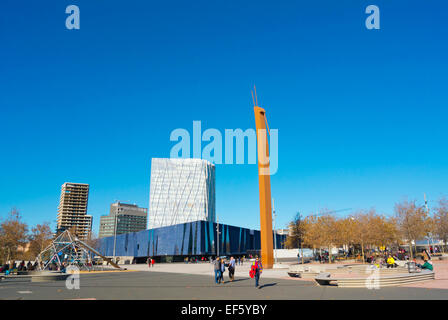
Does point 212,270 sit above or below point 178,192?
below

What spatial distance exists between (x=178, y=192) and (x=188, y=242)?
86217 millimetres

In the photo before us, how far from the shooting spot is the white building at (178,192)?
16438 centimetres

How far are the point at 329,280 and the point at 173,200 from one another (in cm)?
15480

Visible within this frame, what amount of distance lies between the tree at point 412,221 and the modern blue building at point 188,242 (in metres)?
41.6

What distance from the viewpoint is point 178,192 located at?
168 meters

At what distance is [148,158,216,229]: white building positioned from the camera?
6471 inches

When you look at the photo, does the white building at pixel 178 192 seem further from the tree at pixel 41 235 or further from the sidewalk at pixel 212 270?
the sidewalk at pixel 212 270

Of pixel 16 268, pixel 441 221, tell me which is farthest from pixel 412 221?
pixel 16 268

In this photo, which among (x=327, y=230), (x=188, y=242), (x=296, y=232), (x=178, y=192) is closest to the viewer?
(x=327, y=230)

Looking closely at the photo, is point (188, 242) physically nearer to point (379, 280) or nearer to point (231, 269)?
point (231, 269)

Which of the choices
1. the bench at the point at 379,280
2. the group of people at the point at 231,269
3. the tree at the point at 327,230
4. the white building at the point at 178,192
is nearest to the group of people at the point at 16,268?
the group of people at the point at 231,269
